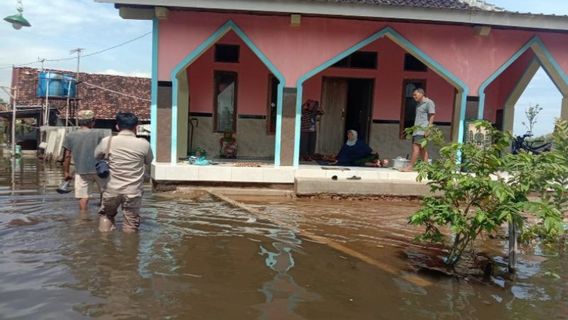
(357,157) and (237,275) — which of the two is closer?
(237,275)

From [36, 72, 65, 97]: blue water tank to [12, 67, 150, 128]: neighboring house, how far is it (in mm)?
2821

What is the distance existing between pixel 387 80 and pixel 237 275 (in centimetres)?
949

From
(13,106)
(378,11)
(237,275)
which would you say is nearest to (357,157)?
(378,11)

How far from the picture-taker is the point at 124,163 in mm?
5598

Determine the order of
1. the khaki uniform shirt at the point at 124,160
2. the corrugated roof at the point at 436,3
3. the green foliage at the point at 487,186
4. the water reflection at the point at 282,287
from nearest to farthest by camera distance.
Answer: the water reflection at the point at 282,287
the green foliage at the point at 487,186
the khaki uniform shirt at the point at 124,160
the corrugated roof at the point at 436,3

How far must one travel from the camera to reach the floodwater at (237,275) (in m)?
3.87

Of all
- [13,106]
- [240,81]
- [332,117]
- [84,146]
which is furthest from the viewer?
[13,106]

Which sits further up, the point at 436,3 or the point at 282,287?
the point at 436,3

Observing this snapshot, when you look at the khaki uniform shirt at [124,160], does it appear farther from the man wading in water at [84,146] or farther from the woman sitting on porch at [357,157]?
the woman sitting on porch at [357,157]

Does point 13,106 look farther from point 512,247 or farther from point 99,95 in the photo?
point 512,247

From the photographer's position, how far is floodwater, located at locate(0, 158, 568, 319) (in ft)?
12.7

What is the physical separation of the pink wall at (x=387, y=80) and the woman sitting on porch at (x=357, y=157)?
158 centimetres

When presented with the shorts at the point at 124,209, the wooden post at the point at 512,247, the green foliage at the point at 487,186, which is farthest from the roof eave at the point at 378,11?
the wooden post at the point at 512,247

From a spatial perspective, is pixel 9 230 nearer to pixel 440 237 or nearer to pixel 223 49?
pixel 440 237
